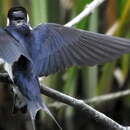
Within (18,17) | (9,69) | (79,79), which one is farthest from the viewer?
(79,79)

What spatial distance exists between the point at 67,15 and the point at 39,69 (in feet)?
4.22

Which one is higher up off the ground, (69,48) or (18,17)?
(18,17)

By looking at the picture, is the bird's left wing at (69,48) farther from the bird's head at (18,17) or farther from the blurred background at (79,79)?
the blurred background at (79,79)

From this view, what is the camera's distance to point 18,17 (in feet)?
6.32

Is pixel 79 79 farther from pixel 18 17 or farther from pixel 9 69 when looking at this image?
pixel 9 69

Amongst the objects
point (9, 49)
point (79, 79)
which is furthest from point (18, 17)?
point (79, 79)

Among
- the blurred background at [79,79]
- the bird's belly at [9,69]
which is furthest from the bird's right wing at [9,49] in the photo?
the blurred background at [79,79]

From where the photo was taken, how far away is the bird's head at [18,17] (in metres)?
1.92

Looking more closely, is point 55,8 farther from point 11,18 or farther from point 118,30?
point 11,18

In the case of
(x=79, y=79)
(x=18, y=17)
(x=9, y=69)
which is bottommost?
(x=79, y=79)

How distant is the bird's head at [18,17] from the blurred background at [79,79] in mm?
754

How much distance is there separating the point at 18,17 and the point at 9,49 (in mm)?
155

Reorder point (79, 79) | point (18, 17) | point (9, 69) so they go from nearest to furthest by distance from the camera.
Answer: point (9, 69)
point (18, 17)
point (79, 79)

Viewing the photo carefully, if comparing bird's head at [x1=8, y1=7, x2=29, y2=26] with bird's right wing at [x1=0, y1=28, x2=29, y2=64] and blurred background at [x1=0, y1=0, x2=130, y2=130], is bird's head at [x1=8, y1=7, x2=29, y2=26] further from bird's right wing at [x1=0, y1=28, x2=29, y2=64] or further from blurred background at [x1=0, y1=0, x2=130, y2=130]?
blurred background at [x1=0, y1=0, x2=130, y2=130]
